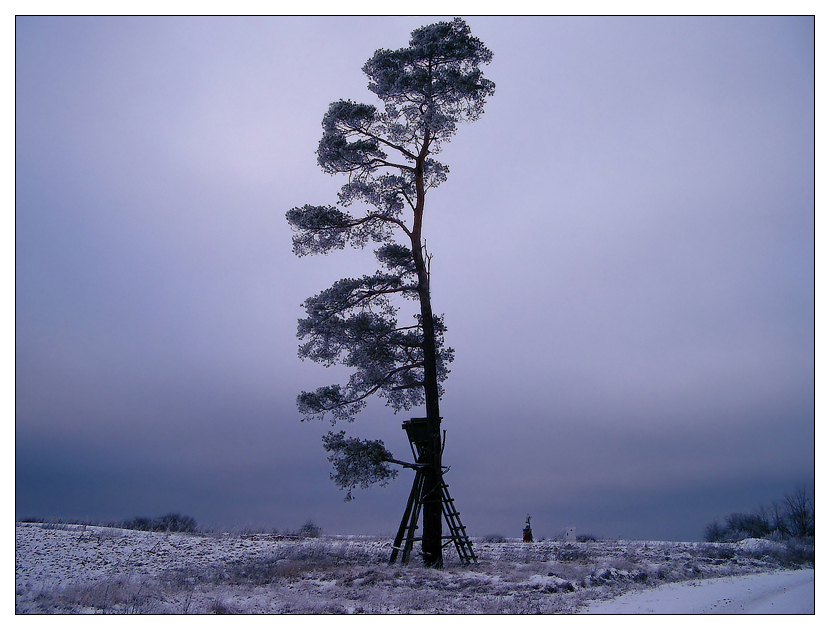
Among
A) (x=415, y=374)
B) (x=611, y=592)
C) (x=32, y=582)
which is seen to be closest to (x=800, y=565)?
(x=611, y=592)

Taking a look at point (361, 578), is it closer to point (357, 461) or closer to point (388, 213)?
point (357, 461)

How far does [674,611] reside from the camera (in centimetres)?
985

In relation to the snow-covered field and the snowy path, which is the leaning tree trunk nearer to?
the snow-covered field

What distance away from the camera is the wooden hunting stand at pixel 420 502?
46.5 feet

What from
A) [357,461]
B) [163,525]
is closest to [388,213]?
[357,461]

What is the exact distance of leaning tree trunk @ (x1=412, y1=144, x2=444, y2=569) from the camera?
46.9 ft

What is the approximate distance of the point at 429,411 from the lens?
50.0 ft

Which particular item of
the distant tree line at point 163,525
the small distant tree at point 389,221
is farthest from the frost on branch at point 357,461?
the distant tree line at point 163,525

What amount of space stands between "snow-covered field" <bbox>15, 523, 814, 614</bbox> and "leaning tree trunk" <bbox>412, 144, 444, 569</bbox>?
665 millimetres

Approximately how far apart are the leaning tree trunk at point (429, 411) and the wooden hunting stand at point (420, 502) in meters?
0.06

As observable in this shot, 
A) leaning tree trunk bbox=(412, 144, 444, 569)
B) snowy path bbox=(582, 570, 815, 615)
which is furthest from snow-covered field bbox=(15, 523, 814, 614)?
leaning tree trunk bbox=(412, 144, 444, 569)

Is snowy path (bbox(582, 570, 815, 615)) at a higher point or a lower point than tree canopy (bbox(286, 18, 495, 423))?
lower
